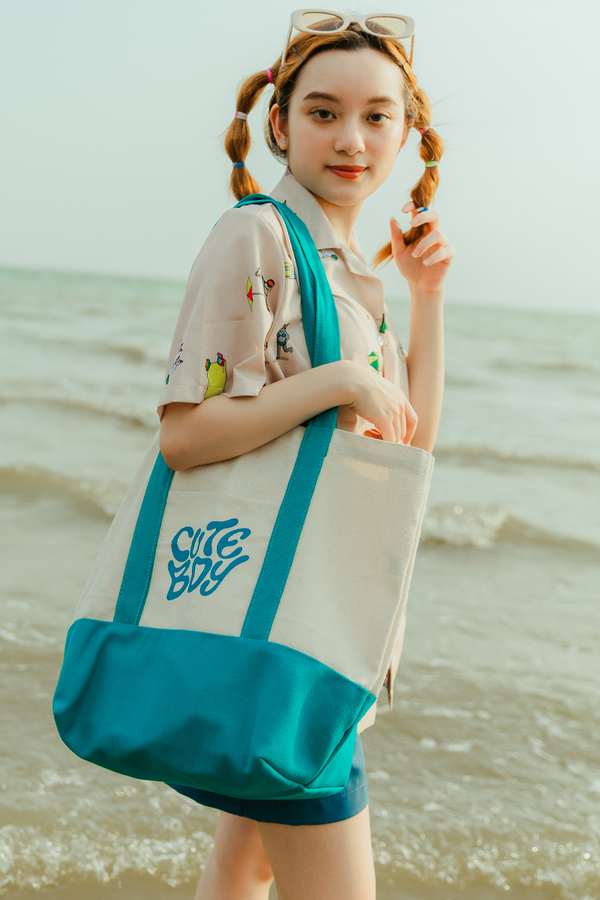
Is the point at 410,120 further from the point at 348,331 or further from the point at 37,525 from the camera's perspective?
the point at 37,525

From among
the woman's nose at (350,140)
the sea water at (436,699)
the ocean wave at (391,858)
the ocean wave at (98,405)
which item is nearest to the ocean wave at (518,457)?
the sea water at (436,699)

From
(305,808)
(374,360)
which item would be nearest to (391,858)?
(305,808)

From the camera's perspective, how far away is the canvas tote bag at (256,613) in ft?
3.85

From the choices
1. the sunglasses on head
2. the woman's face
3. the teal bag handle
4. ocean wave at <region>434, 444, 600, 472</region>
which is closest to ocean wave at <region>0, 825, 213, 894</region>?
the teal bag handle

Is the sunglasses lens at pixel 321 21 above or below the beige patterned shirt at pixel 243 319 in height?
above

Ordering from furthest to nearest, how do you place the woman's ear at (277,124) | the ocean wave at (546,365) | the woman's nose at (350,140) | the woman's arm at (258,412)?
the ocean wave at (546,365) → the woman's ear at (277,124) → the woman's nose at (350,140) → the woman's arm at (258,412)

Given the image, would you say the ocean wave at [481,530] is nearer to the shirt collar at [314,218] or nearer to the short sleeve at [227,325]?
the shirt collar at [314,218]

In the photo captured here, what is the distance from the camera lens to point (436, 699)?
329 centimetres

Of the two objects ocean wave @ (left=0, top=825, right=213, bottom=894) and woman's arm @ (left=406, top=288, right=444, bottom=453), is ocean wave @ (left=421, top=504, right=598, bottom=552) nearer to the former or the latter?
ocean wave @ (left=0, top=825, right=213, bottom=894)

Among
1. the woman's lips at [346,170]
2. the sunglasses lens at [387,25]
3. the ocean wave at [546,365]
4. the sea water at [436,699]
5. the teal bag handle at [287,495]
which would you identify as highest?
the ocean wave at [546,365]

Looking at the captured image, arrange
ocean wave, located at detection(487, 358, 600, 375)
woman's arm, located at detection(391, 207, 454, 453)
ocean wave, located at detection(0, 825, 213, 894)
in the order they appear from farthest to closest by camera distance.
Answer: ocean wave, located at detection(487, 358, 600, 375), ocean wave, located at detection(0, 825, 213, 894), woman's arm, located at detection(391, 207, 454, 453)

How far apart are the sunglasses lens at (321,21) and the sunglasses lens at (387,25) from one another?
0.07m

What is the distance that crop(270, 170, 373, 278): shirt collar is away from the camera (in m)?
1.57

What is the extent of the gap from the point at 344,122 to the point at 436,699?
8.21 feet
